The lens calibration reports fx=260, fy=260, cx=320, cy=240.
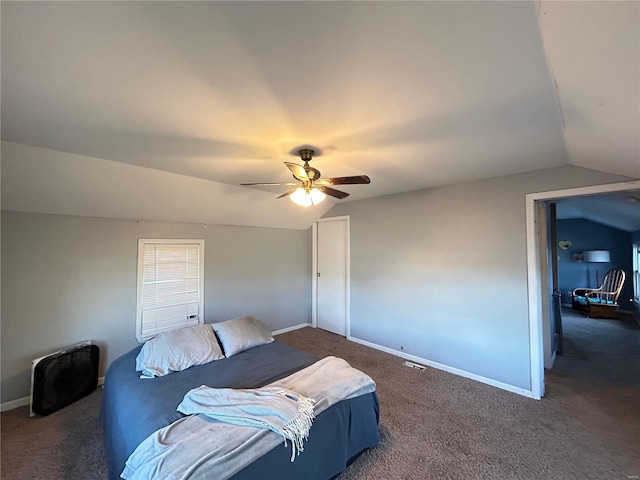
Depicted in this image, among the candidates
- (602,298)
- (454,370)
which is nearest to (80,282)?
(454,370)

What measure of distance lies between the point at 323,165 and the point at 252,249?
7.94 feet

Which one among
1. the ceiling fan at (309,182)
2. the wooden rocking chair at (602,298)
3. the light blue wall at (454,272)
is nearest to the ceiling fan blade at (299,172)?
the ceiling fan at (309,182)

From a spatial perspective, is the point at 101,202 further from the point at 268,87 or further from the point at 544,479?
the point at 544,479

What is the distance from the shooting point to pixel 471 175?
9.64ft

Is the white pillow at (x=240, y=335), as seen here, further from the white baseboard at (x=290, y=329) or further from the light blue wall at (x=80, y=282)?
the white baseboard at (x=290, y=329)

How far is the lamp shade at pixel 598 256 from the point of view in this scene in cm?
643

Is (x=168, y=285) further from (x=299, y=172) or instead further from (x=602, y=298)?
(x=602, y=298)

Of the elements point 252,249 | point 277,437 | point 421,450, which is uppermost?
point 252,249

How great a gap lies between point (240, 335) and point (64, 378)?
1.78m

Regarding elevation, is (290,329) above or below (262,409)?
below

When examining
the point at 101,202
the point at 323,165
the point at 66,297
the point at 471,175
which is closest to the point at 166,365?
the point at 66,297

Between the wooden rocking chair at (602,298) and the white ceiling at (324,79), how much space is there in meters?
5.28

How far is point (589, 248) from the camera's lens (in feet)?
22.9

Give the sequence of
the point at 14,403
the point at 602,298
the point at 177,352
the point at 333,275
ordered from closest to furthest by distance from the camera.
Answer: the point at 177,352 < the point at 14,403 < the point at 333,275 < the point at 602,298
